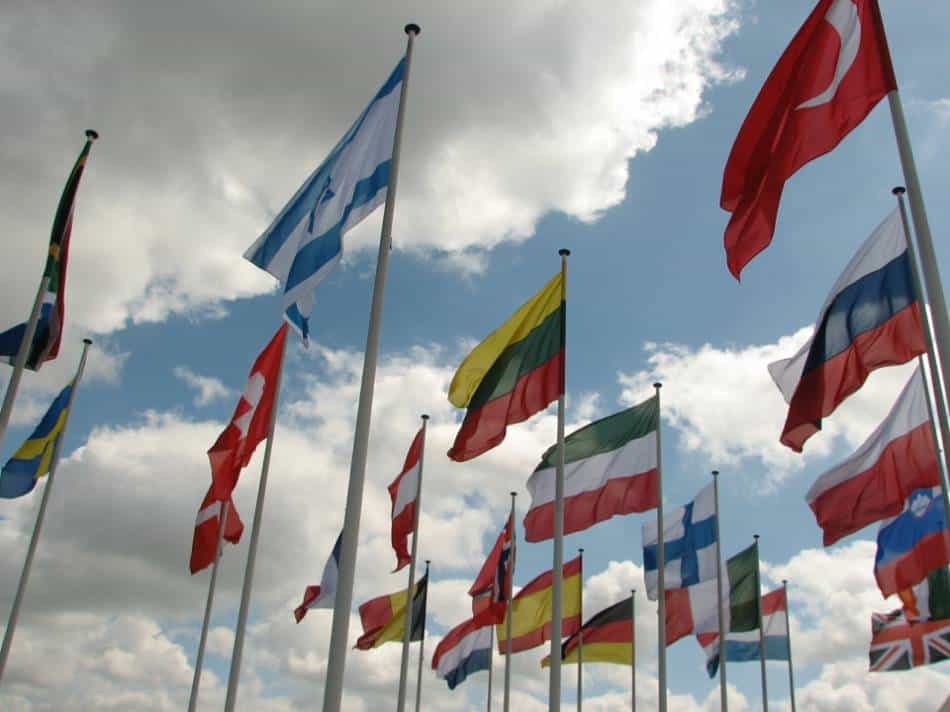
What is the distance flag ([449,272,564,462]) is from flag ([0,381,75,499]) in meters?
13.2

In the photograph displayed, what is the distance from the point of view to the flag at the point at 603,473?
70.0 feet

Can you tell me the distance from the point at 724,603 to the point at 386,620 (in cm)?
1281

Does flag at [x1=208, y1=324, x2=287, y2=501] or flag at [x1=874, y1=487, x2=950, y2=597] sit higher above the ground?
flag at [x1=208, y1=324, x2=287, y2=501]

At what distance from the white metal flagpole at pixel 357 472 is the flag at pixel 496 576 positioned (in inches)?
621

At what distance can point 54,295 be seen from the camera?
1694 centimetres

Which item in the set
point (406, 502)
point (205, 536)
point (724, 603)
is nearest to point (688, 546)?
point (724, 603)

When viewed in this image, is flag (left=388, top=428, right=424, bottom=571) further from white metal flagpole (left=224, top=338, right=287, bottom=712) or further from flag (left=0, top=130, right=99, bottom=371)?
flag (left=0, top=130, right=99, bottom=371)

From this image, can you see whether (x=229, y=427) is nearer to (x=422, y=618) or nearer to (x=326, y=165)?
(x=326, y=165)

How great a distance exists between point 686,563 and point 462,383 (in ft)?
43.3

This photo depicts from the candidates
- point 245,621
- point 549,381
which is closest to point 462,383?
point 549,381

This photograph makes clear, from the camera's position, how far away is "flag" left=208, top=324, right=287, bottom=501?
21.8 m

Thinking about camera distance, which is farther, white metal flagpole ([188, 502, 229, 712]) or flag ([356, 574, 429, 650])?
flag ([356, 574, 429, 650])

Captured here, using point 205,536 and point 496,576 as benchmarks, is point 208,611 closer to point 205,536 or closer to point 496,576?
point 205,536

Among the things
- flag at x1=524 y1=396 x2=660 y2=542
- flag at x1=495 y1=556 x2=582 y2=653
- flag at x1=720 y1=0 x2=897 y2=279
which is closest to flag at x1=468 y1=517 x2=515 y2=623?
flag at x1=495 y1=556 x2=582 y2=653
